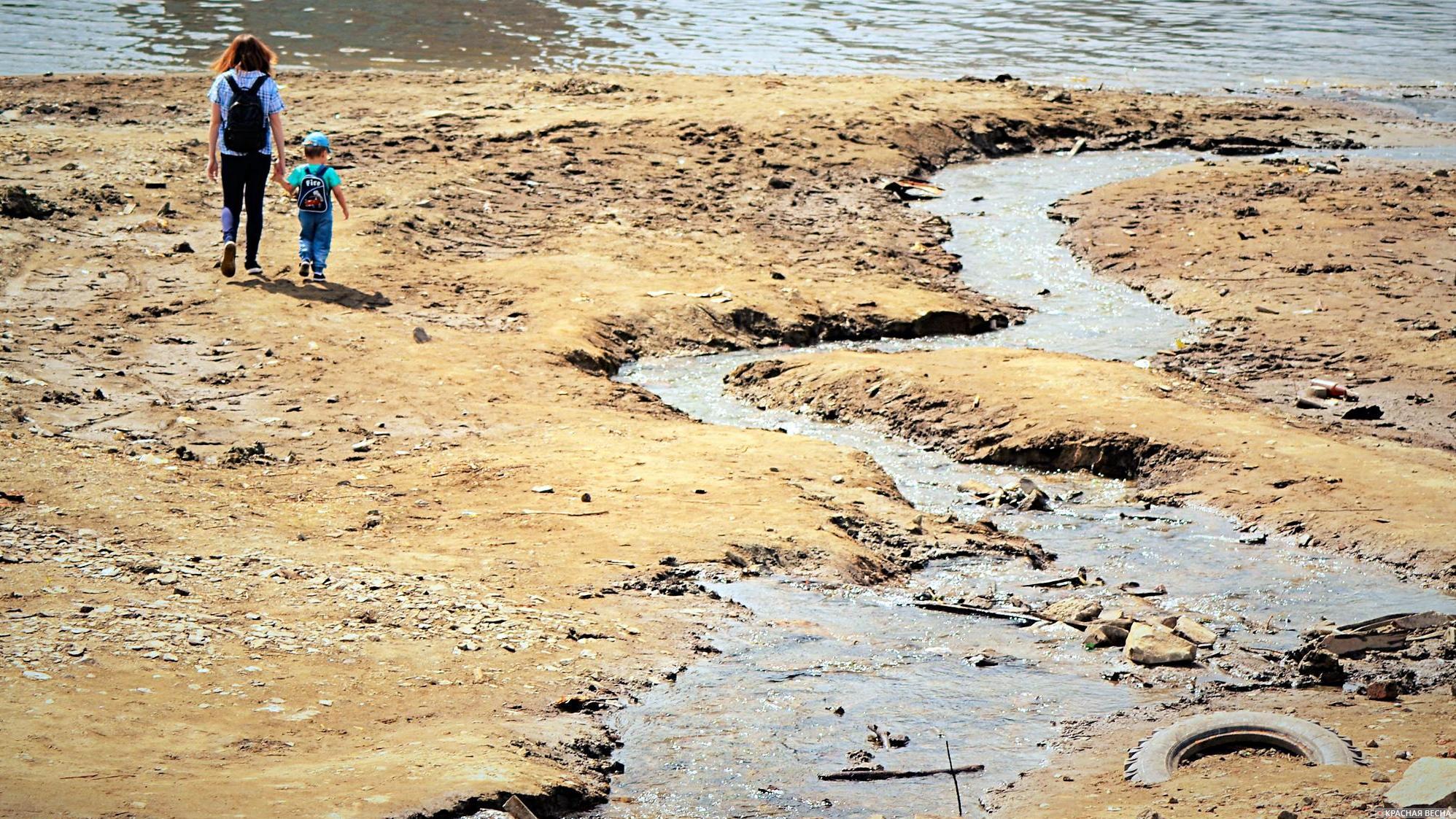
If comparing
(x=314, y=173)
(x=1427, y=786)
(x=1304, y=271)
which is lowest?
(x=1427, y=786)

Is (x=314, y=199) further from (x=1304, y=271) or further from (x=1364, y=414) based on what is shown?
(x=1304, y=271)

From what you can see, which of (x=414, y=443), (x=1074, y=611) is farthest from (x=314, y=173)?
(x=1074, y=611)

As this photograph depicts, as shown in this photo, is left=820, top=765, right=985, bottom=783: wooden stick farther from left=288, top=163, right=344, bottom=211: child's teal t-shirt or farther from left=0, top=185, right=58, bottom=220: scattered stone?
left=0, top=185, right=58, bottom=220: scattered stone

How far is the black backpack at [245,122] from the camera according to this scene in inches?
373

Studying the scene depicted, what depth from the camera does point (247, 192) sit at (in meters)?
10.0

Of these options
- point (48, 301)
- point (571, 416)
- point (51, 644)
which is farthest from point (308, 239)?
point (51, 644)

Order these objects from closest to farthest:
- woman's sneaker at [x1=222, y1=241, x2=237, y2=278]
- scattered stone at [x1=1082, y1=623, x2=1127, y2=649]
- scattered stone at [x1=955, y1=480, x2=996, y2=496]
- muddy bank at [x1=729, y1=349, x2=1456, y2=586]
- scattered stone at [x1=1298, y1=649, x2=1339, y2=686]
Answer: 1. scattered stone at [x1=1298, y1=649, x2=1339, y2=686]
2. scattered stone at [x1=1082, y1=623, x2=1127, y2=649]
3. muddy bank at [x1=729, y1=349, x2=1456, y2=586]
4. scattered stone at [x1=955, y1=480, x2=996, y2=496]
5. woman's sneaker at [x1=222, y1=241, x2=237, y2=278]

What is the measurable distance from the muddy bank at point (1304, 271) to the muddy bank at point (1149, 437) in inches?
27.1

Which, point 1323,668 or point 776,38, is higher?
point 776,38

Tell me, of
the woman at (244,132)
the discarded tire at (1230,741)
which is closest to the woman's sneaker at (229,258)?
the woman at (244,132)

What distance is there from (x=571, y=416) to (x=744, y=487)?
4.87 ft

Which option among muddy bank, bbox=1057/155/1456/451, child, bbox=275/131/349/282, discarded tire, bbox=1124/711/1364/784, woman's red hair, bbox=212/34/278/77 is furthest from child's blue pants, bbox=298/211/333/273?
discarded tire, bbox=1124/711/1364/784

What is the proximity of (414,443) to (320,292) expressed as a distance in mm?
2644

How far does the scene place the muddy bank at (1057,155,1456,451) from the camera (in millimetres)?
9297
